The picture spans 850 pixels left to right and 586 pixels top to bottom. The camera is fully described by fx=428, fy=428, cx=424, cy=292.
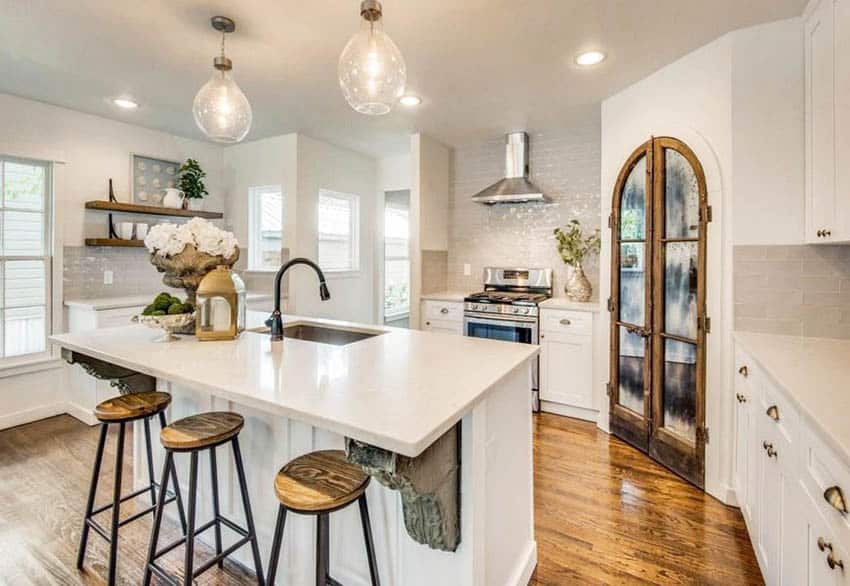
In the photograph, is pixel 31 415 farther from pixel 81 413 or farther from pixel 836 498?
pixel 836 498

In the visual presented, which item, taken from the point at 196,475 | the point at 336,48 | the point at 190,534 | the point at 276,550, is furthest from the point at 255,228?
the point at 276,550

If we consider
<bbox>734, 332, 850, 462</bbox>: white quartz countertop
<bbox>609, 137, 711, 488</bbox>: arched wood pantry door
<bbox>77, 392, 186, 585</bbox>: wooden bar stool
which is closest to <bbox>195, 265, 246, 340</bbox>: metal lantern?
<bbox>77, 392, 186, 585</bbox>: wooden bar stool

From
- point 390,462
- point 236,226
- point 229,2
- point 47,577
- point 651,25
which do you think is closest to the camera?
point 390,462

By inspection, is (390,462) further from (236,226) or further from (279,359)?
(236,226)

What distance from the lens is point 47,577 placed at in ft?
5.80

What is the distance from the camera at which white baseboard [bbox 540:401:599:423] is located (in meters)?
3.46

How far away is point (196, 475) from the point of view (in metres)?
1.52

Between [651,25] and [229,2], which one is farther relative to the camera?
[651,25]

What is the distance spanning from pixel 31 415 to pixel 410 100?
3.90 meters

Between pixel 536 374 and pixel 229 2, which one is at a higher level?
pixel 229 2

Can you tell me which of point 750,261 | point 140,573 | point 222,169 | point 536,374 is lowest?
point 140,573

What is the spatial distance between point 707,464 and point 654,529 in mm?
597

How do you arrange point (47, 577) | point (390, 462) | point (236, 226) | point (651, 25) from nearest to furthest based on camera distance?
point (390, 462), point (47, 577), point (651, 25), point (236, 226)

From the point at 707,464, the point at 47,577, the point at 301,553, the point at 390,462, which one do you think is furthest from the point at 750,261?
the point at 47,577
